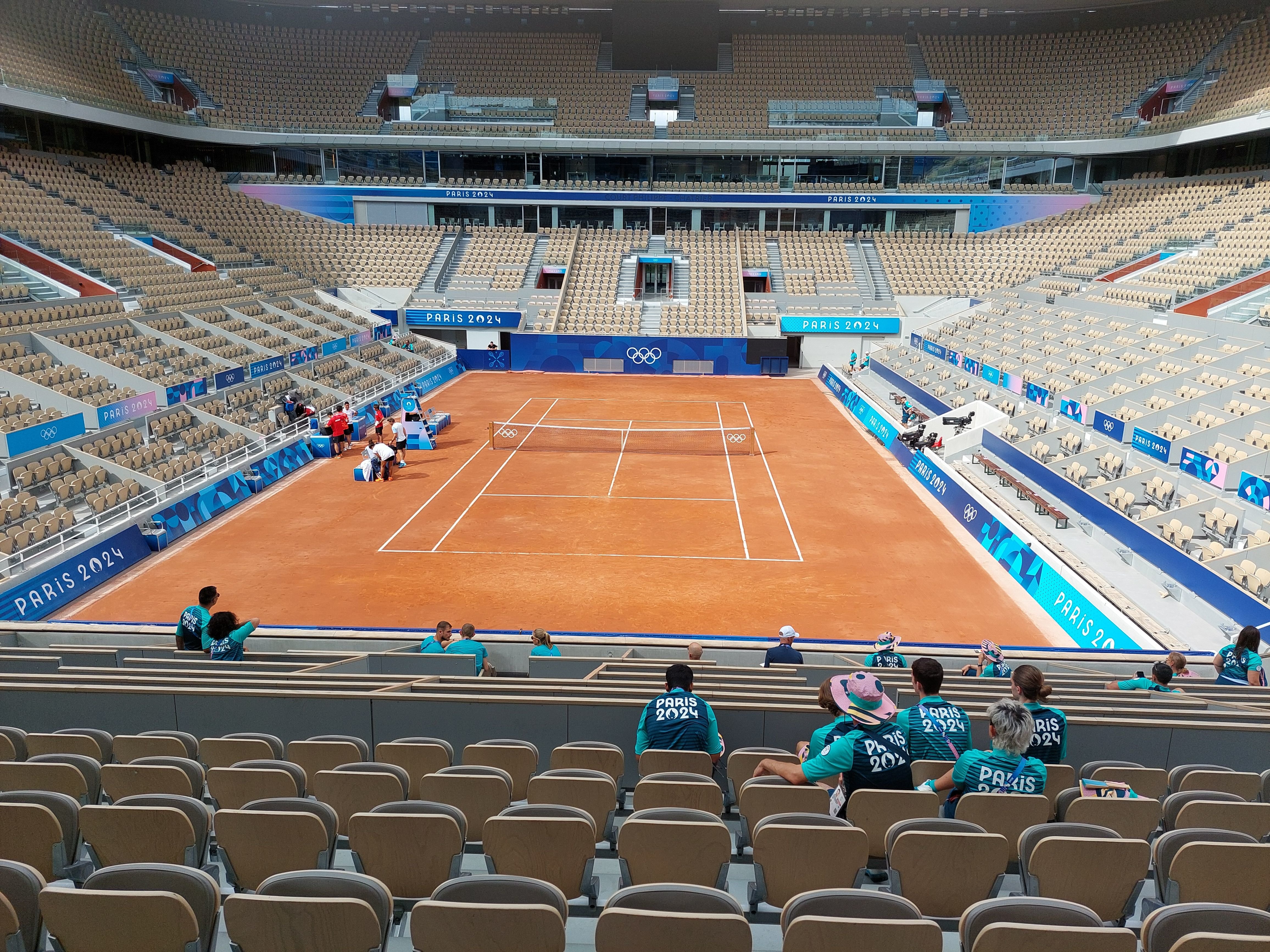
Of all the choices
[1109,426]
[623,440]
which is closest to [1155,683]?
[1109,426]

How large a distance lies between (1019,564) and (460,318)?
109ft

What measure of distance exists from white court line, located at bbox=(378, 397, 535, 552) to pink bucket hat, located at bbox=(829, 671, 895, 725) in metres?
15.1

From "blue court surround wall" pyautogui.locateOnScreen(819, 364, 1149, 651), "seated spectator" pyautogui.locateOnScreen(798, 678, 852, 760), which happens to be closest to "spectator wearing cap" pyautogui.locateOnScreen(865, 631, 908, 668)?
"blue court surround wall" pyautogui.locateOnScreen(819, 364, 1149, 651)

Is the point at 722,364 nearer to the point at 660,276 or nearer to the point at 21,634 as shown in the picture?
the point at 660,276

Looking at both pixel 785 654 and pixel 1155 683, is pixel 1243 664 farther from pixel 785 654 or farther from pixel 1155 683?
pixel 785 654

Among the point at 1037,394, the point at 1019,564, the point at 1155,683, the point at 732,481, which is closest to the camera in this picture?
the point at 1155,683

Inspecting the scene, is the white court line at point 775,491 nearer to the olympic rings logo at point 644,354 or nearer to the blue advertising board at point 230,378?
the olympic rings logo at point 644,354

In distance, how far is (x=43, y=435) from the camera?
1980cm

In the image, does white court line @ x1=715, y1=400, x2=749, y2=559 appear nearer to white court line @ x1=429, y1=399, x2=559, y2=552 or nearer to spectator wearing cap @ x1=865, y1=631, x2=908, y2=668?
white court line @ x1=429, y1=399, x2=559, y2=552

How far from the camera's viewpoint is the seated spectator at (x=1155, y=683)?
9.25 meters

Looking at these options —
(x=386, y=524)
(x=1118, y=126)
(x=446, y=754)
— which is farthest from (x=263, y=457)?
(x=1118, y=126)

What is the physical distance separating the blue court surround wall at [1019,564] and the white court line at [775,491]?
162 inches

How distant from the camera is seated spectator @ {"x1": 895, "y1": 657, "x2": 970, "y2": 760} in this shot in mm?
5836

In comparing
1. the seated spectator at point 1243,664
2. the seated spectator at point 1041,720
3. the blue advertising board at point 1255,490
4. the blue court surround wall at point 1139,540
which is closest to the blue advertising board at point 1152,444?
the blue court surround wall at point 1139,540
